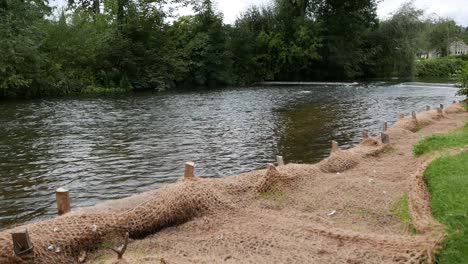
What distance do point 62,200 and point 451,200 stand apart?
5.26 meters

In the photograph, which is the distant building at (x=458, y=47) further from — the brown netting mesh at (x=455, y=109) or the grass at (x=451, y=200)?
the grass at (x=451, y=200)

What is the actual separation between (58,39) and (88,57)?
288 centimetres

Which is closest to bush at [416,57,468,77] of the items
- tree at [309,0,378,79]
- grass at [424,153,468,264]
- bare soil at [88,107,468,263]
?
tree at [309,0,378,79]

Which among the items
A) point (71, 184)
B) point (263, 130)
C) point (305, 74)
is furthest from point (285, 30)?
point (71, 184)

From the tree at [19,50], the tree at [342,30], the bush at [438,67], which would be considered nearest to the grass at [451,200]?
the tree at [19,50]

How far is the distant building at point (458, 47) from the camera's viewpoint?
11278 cm

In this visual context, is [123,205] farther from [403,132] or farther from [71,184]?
[403,132]

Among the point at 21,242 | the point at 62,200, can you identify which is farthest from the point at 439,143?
the point at 21,242

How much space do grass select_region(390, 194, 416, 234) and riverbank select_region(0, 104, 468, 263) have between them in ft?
0.13

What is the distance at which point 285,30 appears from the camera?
164 feet

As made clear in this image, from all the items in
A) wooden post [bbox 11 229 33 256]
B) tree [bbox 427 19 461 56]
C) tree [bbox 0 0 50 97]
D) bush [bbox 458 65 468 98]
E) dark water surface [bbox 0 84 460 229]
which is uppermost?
tree [bbox 427 19 461 56]

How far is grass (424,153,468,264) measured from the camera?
178 inches

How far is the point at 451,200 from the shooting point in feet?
19.0

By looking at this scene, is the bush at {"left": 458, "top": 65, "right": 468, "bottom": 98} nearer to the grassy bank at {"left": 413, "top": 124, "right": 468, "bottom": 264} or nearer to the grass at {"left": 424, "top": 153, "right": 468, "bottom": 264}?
the grassy bank at {"left": 413, "top": 124, "right": 468, "bottom": 264}
